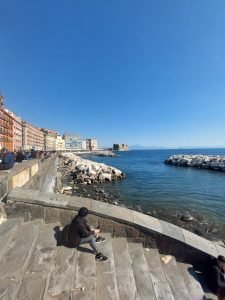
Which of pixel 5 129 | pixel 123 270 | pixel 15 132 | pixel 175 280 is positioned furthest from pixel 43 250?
pixel 15 132

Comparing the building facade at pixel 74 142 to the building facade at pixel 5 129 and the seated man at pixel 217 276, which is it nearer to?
the building facade at pixel 5 129

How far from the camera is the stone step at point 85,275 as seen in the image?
11.7ft

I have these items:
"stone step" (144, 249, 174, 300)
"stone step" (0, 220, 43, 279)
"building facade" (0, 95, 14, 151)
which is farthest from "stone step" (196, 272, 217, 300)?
"building facade" (0, 95, 14, 151)

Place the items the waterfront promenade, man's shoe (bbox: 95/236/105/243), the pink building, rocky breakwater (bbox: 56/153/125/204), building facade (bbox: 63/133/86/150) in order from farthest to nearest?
building facade (bbox: 63/133/86/150) → the pink building → rocky breakwater (bbox: 56/153/125/204) → man's shoe (bbox: 95/236/105/243) → the waterfront promenade

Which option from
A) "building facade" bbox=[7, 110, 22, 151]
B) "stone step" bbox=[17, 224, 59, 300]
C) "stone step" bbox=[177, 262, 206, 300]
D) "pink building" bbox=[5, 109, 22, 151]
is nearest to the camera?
"stone step" bbox=[17, 224, 59, 300]

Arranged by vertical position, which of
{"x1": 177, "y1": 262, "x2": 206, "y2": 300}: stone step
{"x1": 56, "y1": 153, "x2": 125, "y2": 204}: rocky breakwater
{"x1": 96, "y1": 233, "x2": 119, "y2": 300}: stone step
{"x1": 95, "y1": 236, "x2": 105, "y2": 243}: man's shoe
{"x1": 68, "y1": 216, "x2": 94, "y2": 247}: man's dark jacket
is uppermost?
{"x1": 68, "y1": 216, "x2": 94, "y2": 247}: man's dark jacket

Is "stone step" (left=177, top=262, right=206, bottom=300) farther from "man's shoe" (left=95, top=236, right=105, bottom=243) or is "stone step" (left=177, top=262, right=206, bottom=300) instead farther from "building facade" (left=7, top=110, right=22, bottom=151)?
"building facade" (left=7, top=110, right=22, bottom=151)

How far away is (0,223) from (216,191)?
57.3ft

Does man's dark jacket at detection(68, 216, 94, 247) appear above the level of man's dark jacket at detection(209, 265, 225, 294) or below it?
above

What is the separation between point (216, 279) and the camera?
4.52 m

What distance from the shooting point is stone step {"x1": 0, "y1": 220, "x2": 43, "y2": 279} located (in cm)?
363

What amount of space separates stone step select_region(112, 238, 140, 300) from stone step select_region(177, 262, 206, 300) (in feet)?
3.68

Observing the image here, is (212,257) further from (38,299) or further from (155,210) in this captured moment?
(155,210)

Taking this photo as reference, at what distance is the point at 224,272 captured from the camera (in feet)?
15.6
